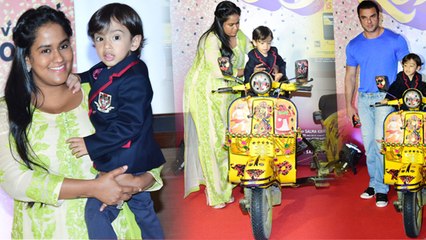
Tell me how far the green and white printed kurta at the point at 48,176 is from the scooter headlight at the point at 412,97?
2.23 m

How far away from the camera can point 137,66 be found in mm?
2264

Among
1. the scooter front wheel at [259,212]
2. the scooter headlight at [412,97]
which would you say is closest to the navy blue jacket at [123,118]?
the scooter front wheel at [259,212]

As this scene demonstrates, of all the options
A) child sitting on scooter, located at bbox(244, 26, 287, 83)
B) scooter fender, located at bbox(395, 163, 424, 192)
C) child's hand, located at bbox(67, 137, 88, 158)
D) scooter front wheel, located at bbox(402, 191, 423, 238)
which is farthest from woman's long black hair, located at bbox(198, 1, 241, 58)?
child's hand, located at bbox(67, 137, 88, 158)

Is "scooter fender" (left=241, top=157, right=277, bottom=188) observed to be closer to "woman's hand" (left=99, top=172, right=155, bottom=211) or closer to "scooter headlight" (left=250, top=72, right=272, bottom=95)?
"scooter headlight" (left=250, top=72, right=272, bottom=95)

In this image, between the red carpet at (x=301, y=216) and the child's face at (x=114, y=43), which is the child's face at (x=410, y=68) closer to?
the red carpet at (x=301, y=216)

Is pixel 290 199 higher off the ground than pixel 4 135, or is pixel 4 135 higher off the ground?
pixel 4 135

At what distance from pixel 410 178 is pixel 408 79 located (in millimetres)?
637

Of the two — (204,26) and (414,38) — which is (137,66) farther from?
(414,38)

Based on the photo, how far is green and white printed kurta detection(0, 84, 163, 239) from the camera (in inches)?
77.0

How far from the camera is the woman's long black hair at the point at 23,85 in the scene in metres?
1.96

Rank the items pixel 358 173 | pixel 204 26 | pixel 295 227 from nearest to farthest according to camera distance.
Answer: pixel 295 227 < pixel 204 26 < pixel 358 173

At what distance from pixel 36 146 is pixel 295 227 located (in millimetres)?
2170

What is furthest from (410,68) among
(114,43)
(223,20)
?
(114,43)

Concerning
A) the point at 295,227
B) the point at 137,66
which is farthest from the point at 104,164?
the point at 295,227
